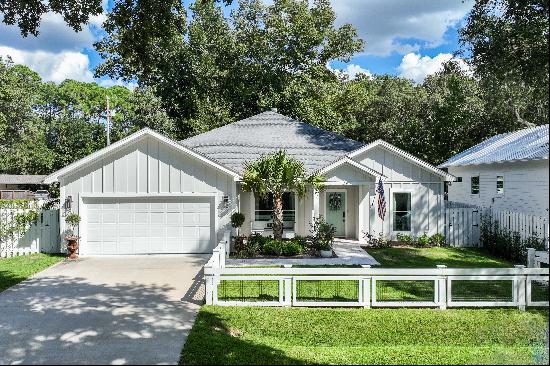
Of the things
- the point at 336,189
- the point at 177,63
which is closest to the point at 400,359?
the point at 336,189

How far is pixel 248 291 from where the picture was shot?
1078cm

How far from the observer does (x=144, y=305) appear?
31.8 feet

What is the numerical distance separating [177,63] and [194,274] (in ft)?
84.6

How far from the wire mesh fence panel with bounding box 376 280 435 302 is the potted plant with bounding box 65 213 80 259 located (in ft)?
35.5

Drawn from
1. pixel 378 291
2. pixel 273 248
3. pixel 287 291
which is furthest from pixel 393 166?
pixel 287 291

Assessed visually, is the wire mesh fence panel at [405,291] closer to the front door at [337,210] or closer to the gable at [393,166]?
the gable at [393,166]

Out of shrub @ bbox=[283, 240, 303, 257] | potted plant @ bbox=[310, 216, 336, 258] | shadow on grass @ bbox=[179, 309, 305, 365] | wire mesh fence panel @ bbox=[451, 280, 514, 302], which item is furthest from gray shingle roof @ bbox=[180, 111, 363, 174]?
shadow on grass @ bbox=[179, 309, 305, 365]

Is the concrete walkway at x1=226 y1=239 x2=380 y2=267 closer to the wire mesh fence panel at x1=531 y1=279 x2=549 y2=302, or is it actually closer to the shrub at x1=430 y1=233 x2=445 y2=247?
the shrub at x1=430 y1=233 x2=445 y2=247

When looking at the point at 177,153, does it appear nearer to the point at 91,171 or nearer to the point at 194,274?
the point at 91,171

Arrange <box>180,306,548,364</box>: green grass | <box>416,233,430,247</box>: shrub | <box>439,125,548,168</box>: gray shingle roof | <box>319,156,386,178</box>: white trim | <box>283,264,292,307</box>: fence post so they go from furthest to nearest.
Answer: <box>416,233,430,247</box>: shrub < <box>319,156,386,178</box>: white trim < <box>439,125,548,168</box>: gray shingle roof < <box>283,264,292,307</box>: fence post < <box>180,306,548,364</box>: green grass

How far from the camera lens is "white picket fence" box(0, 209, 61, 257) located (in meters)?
16.7

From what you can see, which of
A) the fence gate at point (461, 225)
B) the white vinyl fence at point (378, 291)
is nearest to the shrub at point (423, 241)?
the fence gate at point (461, 225)

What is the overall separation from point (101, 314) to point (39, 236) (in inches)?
384

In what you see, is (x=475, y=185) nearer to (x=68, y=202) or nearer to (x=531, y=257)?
(x=531, y=257)
